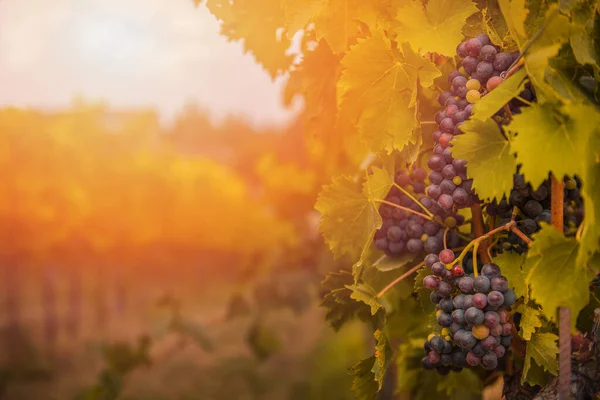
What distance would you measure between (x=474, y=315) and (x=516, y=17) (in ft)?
2.62

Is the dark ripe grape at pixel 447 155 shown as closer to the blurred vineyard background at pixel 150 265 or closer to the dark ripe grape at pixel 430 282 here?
the dark ripe grape at pixel 430 282

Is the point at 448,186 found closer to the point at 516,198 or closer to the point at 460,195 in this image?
the point at 460,195

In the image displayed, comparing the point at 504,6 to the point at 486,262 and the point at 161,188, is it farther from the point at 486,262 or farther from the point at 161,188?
the point at 161,188

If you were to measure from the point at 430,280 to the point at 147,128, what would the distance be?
2272cm

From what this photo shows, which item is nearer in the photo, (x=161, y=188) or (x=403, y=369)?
(x=403, y=369)

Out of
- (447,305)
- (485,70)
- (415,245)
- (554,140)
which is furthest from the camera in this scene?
(415,245)

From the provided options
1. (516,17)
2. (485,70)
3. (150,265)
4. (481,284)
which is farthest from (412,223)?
(150,265)

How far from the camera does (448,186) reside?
1568mm

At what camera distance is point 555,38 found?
4.36ft

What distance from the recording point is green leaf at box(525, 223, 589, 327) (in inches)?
52.6

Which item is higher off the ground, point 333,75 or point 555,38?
point 333,75

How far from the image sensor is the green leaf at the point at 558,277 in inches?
52.6

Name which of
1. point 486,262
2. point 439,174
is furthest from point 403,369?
point 439,174

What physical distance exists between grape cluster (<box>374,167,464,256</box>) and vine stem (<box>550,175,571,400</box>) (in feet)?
1.13
